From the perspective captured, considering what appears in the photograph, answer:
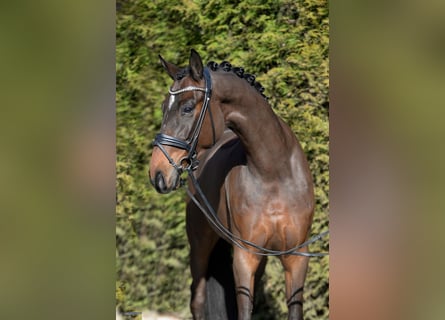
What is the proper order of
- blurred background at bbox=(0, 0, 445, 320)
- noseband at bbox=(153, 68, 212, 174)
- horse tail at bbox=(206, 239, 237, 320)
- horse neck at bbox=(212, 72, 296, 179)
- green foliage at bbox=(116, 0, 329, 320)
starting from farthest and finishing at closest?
green foliage at bbox=(116, 0, 329, 320) → horse tail at bbox=(206, 239, 237, 320) → horse neck at bbox=(212, 72, 296, 179) → noseband at bbox=(153, 68, 212, 174) → blurred background at bbox=(0, 0, 445, 320)

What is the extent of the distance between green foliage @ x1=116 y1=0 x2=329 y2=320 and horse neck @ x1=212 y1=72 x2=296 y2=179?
1546 mm

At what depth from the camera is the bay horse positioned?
3.22 m

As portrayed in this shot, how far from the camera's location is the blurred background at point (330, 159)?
0.98 m

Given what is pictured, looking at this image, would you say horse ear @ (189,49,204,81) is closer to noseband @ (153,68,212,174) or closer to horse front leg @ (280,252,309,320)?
noseband @ (153,68,212,174)

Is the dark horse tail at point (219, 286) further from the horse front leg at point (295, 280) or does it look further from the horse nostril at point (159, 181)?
the horse nostril at point (159, 181)

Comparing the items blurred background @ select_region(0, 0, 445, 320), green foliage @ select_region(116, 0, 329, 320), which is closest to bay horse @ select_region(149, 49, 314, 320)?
green foliage @ select_region(116, 0, 329, 320)

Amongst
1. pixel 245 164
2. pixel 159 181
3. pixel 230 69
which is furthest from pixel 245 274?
pixel 230 69

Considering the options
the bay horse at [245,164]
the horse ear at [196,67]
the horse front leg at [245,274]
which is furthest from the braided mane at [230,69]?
the horse front leg at [245,274]

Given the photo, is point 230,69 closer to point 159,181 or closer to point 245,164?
point 245,164

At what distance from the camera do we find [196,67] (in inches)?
129

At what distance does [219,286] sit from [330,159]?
375 cm
